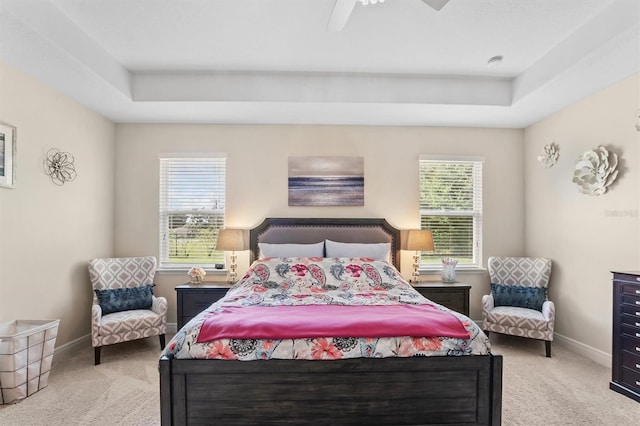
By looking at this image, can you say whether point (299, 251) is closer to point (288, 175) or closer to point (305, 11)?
point (288, 175)

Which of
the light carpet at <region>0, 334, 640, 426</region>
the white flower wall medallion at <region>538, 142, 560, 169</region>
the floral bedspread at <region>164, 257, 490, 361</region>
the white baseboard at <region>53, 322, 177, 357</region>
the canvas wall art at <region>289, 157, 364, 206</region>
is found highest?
the white flower wall medallion at <region>538, 142, 560, 169</region>

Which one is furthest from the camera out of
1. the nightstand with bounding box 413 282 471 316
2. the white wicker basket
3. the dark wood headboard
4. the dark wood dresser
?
the dark wood headboard

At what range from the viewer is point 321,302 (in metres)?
2.94

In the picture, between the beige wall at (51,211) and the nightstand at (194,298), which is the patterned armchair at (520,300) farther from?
the beige wall at (51,211)

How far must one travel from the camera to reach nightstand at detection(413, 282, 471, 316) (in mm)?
4023

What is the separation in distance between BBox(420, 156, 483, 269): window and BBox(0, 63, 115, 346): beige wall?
391 cm

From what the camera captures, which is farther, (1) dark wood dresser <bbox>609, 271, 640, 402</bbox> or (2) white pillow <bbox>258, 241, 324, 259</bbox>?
(2) white pillow <bbox>258, 241, 324, 259</bbox>

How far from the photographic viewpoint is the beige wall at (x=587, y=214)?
3242mm

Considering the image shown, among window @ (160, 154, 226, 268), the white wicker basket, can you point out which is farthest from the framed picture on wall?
window @ (160, 154, 226, 268)

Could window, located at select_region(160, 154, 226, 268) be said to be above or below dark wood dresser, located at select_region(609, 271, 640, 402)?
above

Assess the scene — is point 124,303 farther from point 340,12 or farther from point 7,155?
point 340,12

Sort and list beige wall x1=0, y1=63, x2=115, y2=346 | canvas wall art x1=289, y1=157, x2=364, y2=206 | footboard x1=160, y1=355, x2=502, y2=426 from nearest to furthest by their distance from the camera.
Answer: footboard x1=160, y1=355, x2=502, y2=426, beige wall x1=0, y1=63, x2=115, y2=346, canvas wall art x1=289, y1=157, x2=364, y2=206

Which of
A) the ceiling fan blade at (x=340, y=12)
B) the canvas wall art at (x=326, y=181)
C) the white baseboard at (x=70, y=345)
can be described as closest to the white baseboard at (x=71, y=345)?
the white baseboard at (x=70, y=345)

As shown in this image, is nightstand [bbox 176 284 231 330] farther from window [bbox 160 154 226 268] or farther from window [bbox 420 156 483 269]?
window [bbox 420 156 483 269]
